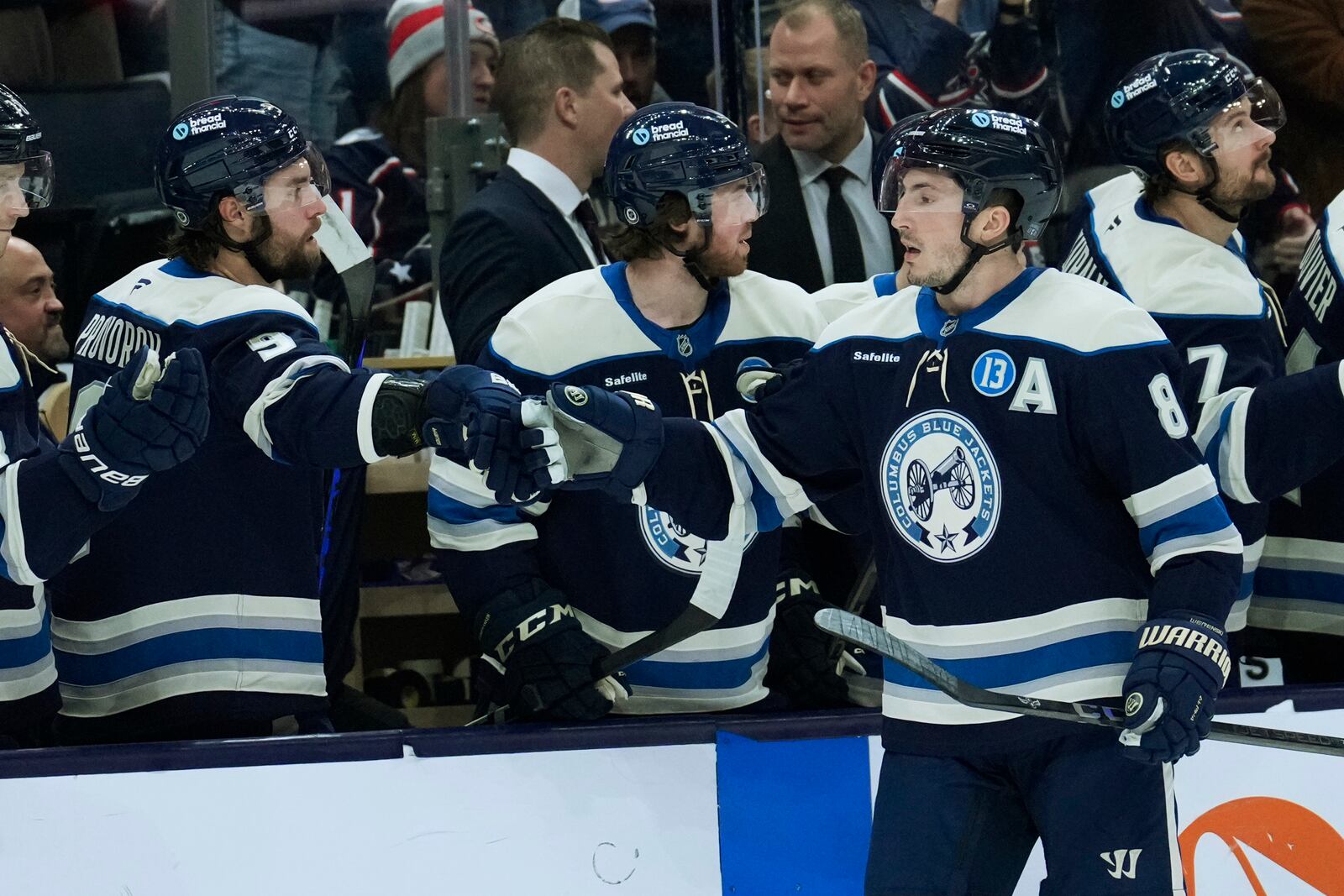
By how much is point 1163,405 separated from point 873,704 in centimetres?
100

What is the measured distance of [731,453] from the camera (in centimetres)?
269

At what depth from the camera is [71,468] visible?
8.51 ft

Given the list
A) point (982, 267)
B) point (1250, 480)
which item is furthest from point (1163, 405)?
point (1250, 480)

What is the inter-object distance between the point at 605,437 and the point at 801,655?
80cm

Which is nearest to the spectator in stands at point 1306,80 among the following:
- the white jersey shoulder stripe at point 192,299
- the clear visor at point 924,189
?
the clear visor at point 924,189

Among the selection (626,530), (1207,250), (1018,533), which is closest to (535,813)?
(626,530)

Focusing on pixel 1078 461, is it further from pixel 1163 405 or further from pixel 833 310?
pixel 833 310

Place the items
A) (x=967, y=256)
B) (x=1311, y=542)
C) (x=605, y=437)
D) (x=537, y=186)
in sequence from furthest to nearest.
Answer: (x=537, y=186) < (x=1311, y=542) < (x=605, y=437) < (x=967, y=256)

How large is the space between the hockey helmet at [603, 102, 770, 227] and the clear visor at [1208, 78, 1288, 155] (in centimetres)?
87

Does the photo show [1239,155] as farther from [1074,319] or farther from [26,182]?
[26,182]

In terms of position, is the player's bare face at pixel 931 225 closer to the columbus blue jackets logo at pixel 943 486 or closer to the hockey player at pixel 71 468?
the columbus blue jackets logo at pixel 943 486

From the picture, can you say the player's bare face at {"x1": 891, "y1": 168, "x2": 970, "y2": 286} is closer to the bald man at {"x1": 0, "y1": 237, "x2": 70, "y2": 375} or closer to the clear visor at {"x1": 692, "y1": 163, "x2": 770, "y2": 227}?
the clear visor at {"x1": 692, "y1": 163, "x2": 770, "y2": 227}

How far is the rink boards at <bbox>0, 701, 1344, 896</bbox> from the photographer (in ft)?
9.07

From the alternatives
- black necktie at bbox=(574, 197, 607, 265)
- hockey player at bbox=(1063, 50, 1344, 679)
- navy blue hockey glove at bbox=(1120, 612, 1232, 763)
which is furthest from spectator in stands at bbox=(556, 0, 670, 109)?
navy blue hockey glove at bbox=(1120, 612, 1232, 763)
